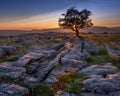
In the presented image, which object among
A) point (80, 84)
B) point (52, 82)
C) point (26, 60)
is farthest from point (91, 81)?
point (26, 60)

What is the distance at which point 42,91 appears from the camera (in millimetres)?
23938

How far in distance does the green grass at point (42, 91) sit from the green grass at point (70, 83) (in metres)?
0.59

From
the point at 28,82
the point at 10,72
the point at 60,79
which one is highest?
the point at 10,72

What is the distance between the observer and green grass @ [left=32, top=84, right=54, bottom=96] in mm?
23438

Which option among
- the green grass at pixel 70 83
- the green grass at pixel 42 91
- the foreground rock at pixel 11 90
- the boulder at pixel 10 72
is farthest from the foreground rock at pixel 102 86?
the boulder at pixel 10 72

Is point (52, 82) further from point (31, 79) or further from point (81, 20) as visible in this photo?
point (81, 20)

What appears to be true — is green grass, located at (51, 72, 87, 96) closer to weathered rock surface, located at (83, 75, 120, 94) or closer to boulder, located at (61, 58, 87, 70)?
weathered rock surface, located at (83, 75, 120, 94)

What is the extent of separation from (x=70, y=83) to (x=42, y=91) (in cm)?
334

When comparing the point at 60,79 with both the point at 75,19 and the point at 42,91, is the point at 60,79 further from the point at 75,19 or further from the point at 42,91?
the point at 75,19

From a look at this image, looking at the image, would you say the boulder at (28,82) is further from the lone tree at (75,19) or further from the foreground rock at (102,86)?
the lone tree at (75,19)

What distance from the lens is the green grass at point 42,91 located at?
2344cm

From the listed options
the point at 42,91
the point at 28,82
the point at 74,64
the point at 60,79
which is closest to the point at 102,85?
the point at 42,91

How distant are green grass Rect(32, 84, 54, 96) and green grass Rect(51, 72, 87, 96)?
594 millimetres

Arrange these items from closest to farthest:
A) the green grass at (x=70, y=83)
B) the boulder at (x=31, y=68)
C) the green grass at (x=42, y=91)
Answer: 1. the green grass at (x=70, y=83)
2. the green grass at (x=42, y=91)
3. the boulder at (x=31, y=68)
